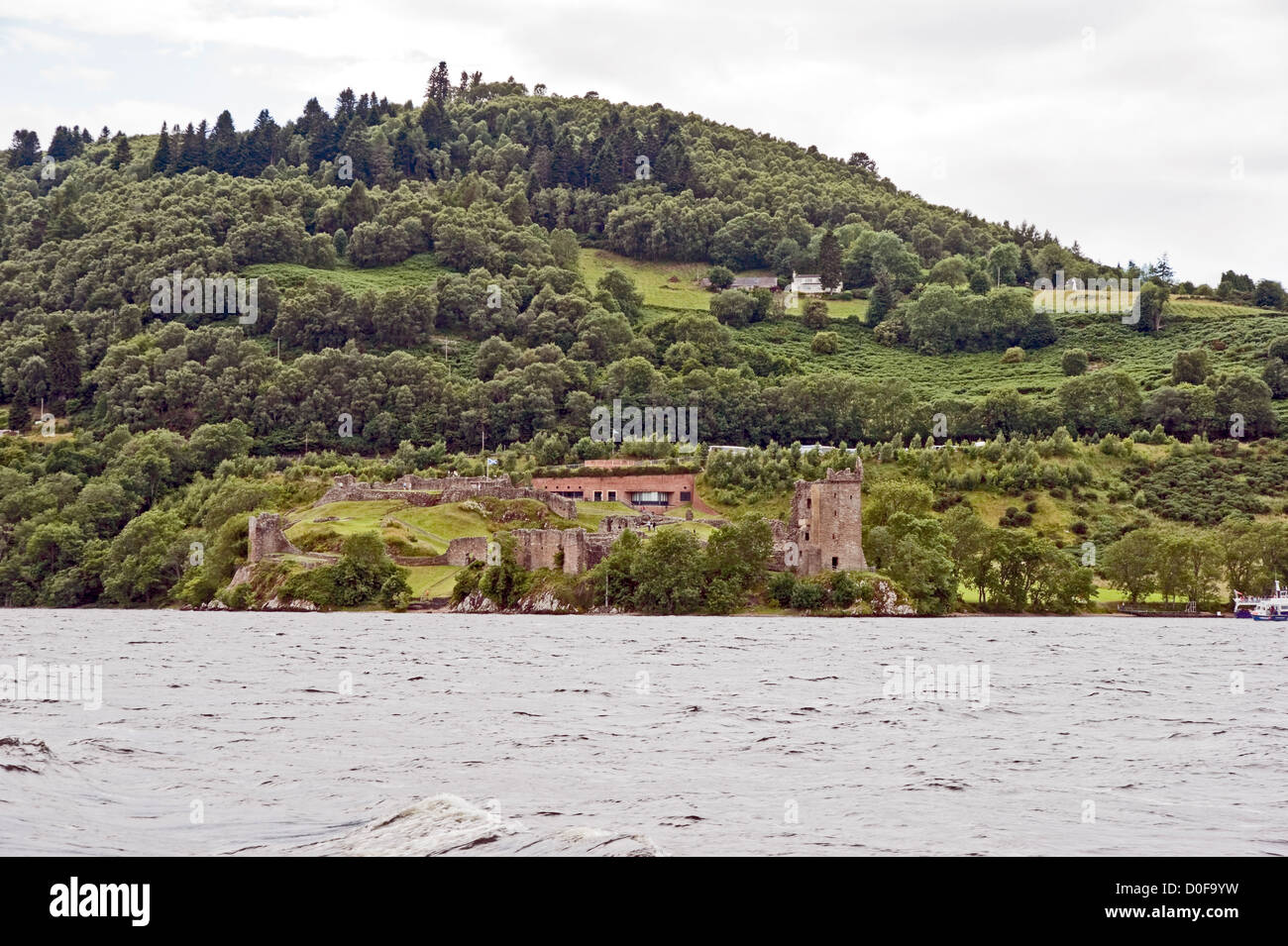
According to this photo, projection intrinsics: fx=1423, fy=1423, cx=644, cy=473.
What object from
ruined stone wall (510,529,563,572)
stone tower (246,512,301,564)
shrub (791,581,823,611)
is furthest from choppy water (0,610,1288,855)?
stone tower (246,512,301,564)

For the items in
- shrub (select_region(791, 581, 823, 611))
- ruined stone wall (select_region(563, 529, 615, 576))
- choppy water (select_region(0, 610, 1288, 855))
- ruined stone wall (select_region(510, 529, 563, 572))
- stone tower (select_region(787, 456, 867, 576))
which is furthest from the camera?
ruined stone wall (select_region(510, 529, 563, 572))

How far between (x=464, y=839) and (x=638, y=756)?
32.6ft

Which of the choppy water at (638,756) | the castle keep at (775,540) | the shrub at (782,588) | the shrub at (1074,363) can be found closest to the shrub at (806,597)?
the shrub at (782,588)

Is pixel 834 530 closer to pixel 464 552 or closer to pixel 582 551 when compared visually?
pixel 582 551

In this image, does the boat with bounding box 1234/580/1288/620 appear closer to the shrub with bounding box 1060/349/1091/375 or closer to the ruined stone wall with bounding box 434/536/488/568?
the ruined stone wall with bounding box 434/536/488/568

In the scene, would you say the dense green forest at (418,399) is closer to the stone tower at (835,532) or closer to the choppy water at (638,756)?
the stone tower at (835,532)

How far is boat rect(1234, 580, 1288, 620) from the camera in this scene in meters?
98.1

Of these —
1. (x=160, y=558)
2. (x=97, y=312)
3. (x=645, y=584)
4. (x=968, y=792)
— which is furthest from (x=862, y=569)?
(x=97, y=312)

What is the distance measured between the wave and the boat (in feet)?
291

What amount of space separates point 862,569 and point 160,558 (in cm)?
5526

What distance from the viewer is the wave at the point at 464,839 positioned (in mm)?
18859

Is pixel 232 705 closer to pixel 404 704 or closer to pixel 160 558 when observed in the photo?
pixel 404 704

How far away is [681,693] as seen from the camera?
42.6 metres

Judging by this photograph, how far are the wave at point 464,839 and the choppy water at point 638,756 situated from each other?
0.07 m
